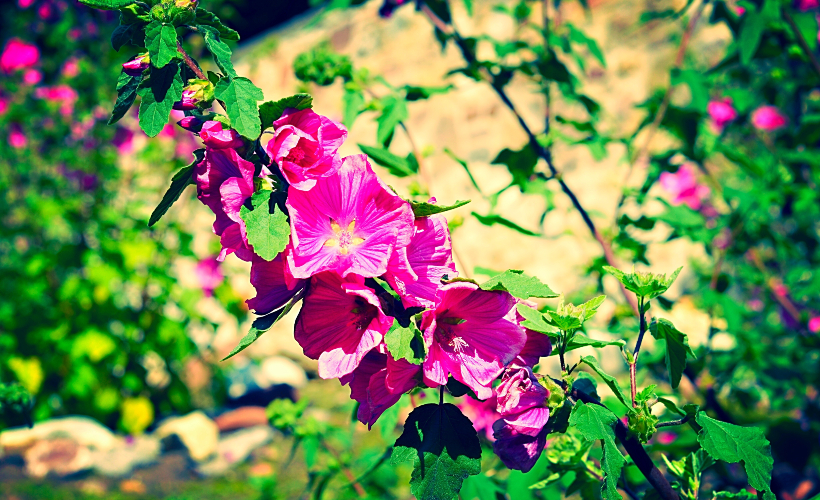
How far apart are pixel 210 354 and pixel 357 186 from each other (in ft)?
12.1

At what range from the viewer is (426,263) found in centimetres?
67

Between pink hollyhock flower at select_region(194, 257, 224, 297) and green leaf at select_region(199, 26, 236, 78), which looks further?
pink hollyhock flower at select_region(194, 257, 224, 297)

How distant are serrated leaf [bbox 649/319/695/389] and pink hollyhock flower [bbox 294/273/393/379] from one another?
307mm

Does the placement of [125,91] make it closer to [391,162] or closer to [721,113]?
[391,162]

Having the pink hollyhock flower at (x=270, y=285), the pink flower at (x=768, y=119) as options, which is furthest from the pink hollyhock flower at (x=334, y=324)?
the pink flower at (x=768, y=119)

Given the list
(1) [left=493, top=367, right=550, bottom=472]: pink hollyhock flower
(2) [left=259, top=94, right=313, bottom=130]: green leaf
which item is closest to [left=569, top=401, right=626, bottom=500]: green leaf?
(1) [left=493, top=367, right=550, bottom=472]: pink hollyhock flower

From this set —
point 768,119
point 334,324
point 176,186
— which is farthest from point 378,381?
point 768,119

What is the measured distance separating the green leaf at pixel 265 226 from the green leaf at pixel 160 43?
17 cm

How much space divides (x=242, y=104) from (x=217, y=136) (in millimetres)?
45

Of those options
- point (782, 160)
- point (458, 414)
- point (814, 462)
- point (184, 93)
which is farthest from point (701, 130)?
point (184, 93)

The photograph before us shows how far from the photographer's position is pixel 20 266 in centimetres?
365

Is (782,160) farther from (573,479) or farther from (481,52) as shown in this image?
(481,52)

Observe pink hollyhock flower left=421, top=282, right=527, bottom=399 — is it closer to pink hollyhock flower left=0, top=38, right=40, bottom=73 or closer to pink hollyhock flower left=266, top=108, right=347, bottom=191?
pink hollyhock flower left=266, top=108, right=347, bottom=191

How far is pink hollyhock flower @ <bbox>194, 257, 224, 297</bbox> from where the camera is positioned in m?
3.62
